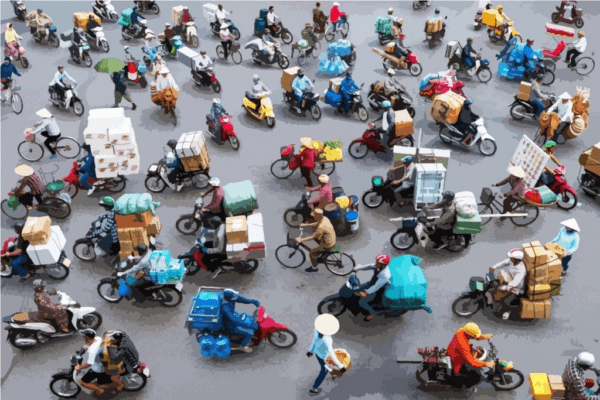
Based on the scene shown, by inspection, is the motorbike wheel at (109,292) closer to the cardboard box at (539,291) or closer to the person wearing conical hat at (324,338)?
the person wearing conical hat at (324,338)

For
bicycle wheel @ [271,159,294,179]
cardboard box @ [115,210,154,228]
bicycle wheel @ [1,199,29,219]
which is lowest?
bicycle wheel @ [1,199,29,219]

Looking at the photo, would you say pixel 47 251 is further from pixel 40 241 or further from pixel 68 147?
pixel 68 147

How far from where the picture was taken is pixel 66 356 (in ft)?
37.5

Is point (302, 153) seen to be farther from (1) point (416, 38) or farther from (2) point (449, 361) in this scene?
(1) point (416, 38)

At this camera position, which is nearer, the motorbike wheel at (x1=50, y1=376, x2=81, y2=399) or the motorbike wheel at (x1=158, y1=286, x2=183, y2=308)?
the motorbike wheel at (x1=50, y1=376, x2=81, y2=399)

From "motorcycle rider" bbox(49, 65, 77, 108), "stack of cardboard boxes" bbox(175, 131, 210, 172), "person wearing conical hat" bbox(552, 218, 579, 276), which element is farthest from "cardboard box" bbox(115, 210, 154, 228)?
"person wearing conical hat" bbox(552, 218, 579, 276)

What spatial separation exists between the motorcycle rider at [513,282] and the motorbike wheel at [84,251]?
8651 mm

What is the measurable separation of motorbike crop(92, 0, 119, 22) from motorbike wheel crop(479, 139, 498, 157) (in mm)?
16749

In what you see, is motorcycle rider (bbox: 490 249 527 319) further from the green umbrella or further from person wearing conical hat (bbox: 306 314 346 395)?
the green umbrella

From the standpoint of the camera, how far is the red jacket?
1001 cm

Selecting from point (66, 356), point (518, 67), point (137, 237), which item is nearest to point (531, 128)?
point (518, 67)

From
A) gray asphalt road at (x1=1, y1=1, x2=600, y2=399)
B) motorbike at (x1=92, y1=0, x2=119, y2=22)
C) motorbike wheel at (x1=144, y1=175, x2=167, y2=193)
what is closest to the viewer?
gray asphalt road at (x1=1, y1=1, x2=600, y2=399)

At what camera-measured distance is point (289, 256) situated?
13414 millimetres

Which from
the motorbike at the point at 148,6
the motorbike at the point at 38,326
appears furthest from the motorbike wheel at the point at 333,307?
the motorbike at the point at 148,6
